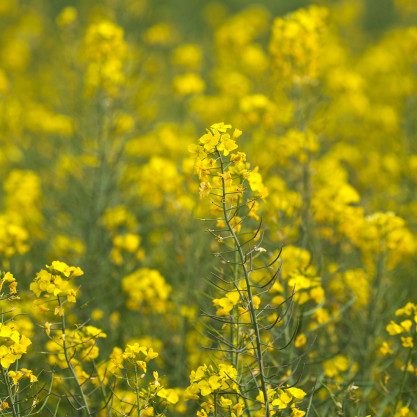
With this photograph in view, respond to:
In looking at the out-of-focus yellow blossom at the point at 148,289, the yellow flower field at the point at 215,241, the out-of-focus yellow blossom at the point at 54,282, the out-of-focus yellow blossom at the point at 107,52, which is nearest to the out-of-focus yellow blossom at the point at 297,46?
the yellow flower field at the point at 215,241

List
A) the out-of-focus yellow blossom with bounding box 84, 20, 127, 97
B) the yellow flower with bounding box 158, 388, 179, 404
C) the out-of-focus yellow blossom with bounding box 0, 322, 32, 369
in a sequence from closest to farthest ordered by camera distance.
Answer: the out-of-focus yellow blossom with bounding box 0, 322, 32, 369 → the yellow flower with bounding box 158, 388, 179, 404 → the out-of-focus yellow blossom with bounding box 84, 20, 127, 97

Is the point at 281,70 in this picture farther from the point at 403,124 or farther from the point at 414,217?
the point at 403,124

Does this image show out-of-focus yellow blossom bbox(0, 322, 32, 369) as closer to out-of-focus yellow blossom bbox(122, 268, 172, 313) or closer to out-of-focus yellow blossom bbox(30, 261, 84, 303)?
out-of-focus yellow blossom bbox(30, 261, 84, 303)

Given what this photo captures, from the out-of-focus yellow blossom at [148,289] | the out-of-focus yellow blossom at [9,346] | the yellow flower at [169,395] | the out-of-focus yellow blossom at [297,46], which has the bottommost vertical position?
the yellow flower at [169,395]

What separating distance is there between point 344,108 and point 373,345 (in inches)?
159

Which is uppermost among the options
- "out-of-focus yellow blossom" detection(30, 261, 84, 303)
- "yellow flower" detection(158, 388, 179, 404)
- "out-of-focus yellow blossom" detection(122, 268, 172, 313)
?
"out-of-focus yellow blossom" detection(122, 268, 172, 313)

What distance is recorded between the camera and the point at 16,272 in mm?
3906

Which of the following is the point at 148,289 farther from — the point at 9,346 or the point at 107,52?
the point at 107,52

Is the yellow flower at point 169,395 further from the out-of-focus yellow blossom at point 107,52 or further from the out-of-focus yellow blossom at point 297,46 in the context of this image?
the out-of-focus yellow blossom at point 107,52

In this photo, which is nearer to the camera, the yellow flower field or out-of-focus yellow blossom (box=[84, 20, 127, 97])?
the yellow flower field

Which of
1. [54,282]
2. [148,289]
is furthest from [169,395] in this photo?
[148,289]

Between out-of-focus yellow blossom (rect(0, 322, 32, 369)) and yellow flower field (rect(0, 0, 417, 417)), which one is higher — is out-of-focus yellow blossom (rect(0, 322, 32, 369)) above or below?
below

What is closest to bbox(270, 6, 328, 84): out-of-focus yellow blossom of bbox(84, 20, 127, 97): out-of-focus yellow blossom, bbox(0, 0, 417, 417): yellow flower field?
bbox(0, 0, 417, 417): yellow flower field

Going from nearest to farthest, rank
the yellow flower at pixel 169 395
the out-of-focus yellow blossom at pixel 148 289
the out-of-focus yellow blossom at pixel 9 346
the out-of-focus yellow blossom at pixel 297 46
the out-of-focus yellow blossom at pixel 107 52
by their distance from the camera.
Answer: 1. the out-of-focus yellow blossom at pixel 9 346
2. the yellow flower at pixel 169 395
3. the out-of-focus yellow blossom at pixel 148 289
4. the out-of-focus yellow blossom at pixel 297 46
5. the out-of-focus yellow blossom at pixel 107 52
